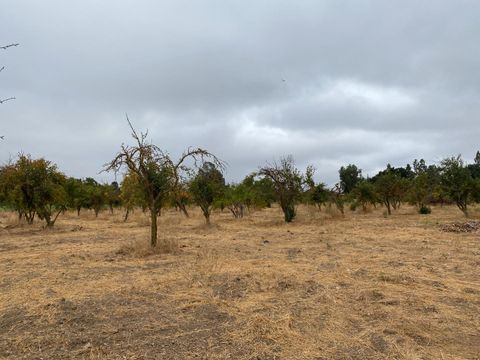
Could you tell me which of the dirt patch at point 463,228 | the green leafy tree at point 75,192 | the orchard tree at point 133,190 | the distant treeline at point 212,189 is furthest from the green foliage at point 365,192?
the green leafy tree at point 75,192

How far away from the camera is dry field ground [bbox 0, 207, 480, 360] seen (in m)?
4.72

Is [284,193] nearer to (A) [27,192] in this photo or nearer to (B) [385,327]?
(A) [27,192]

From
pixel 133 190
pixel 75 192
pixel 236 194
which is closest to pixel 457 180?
pixel 236 194

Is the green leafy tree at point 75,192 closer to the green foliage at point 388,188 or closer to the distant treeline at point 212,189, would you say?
the distant treeline at point 212,189

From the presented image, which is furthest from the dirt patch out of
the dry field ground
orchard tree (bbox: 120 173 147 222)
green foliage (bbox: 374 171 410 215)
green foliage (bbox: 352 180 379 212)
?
green foliage (bbox: 352 180 379 212)

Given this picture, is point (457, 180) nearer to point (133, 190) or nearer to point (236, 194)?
point (236, 194)

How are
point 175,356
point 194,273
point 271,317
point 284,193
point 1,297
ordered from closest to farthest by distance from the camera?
point 175,356, point 271,317, point 1,297, point 194,273, point 284,193

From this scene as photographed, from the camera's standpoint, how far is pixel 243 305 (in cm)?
635

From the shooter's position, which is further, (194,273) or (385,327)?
(194,273)

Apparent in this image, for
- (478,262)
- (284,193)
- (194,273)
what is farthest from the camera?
(284,193)

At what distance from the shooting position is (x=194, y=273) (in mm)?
8734

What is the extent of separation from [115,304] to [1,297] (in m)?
2.31

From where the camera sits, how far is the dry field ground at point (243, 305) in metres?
4.72

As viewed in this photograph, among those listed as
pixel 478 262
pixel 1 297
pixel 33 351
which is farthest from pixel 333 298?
pixel 1 297
